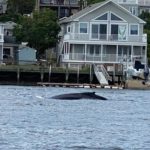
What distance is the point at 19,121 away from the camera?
47969 mm

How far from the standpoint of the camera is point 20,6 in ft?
514

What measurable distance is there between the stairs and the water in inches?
1006

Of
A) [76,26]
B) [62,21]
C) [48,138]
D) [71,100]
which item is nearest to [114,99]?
[71,100]

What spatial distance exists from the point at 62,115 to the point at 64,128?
8.97 metres

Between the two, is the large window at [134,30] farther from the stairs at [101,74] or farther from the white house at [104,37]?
the stairs at [101,74]

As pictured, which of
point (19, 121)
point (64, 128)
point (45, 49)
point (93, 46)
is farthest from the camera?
point (45, 49)

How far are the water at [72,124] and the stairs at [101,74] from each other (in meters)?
25.6

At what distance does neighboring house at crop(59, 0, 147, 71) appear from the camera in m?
114

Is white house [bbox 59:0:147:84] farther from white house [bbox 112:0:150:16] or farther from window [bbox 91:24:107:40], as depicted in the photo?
white house [bbox 112:0:150:16]

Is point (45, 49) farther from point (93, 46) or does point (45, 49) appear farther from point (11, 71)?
point (11, 71)

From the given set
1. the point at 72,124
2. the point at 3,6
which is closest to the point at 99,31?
the point at 3,6

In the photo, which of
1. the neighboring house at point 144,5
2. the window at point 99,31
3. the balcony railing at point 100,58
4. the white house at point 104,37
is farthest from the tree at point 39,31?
the neighboring house at point 144,5

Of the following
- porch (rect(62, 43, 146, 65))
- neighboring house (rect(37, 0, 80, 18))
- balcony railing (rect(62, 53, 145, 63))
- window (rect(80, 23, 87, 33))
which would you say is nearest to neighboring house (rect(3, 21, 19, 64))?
porch (rect(62, 43, 146, 65))

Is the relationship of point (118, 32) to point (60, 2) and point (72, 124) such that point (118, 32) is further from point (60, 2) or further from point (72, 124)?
point (72, 124)
